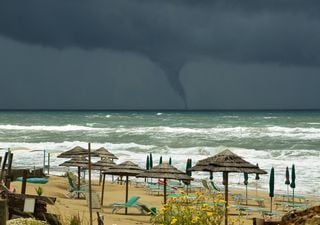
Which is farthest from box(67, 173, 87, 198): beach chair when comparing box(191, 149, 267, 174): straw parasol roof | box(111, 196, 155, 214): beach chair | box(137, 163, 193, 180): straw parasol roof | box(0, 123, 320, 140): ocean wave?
box(0, 123, 320, 140): ocean wave

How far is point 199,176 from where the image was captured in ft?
81.0

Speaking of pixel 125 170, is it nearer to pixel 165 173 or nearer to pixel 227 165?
pixel 165 173

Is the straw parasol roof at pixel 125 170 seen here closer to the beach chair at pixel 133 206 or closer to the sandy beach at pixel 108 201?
the beach chair at pixel 133 206

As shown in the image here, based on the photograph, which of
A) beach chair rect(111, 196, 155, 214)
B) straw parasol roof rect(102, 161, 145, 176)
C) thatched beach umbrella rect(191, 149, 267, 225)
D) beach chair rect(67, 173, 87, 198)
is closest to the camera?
thatched beach umbrella rect(191, 149, 267, 225)

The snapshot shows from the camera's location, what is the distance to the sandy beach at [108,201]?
13.8 meters

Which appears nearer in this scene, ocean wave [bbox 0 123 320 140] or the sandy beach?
the sandy beach

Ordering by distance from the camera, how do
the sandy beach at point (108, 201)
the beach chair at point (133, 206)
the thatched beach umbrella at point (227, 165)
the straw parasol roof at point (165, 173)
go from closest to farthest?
the thatched beach umbrella at point (227, 165)
the straw parasol roof at point (165, 173)
the sandy beach at point (108, 201)
the beach chair at point (133, 206)

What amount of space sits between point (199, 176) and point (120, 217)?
34.4 ft

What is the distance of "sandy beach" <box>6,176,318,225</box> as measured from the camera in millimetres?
13750

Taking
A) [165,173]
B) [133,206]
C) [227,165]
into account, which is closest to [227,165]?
[227,165]

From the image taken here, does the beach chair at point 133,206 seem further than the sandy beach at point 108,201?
Yes

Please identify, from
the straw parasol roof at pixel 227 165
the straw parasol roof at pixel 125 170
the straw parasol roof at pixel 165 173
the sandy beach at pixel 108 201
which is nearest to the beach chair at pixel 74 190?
the sandy beach at pixel 108 201

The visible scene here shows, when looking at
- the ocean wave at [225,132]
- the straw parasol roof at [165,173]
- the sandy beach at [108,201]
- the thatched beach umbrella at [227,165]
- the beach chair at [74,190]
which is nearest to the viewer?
the thatched beach umbrella at [227,165]

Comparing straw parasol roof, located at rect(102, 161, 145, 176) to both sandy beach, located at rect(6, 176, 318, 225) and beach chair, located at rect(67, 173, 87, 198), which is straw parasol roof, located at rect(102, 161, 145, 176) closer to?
sandy beach, located at rect(6, 176, 318, 225)
